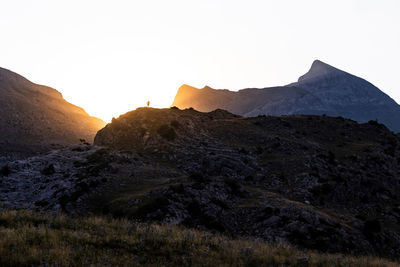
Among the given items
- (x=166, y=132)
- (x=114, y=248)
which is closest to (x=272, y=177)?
(x=166, y=132)

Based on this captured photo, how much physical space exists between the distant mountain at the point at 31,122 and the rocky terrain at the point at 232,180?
40505mm

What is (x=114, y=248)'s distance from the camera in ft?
37.0

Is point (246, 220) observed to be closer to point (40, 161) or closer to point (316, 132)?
point (40, 161)

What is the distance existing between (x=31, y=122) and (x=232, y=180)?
100 meters

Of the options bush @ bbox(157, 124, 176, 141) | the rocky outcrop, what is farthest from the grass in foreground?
bush @ bbox(157, 124, 176, 141)

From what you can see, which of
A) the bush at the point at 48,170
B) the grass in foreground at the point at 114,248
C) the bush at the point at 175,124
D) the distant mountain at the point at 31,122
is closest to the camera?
the grass in foreground at the point at 114,248

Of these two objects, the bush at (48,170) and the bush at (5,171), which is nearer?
the bush at (5,171)

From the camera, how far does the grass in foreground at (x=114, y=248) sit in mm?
9477

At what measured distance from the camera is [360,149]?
59.1 meters

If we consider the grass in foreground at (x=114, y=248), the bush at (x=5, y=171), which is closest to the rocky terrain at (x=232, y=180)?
the bush at (x=5, y=171)

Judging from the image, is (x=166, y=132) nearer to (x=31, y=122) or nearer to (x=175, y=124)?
(x=175, y=124)

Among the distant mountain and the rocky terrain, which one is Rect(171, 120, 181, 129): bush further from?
the distant mountain

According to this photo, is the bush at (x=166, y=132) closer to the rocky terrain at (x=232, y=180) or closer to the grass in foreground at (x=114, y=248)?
the rocky terrain at (x=232, y=180)

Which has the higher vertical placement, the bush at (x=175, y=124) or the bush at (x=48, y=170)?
the bush at (x=175, y=124)
